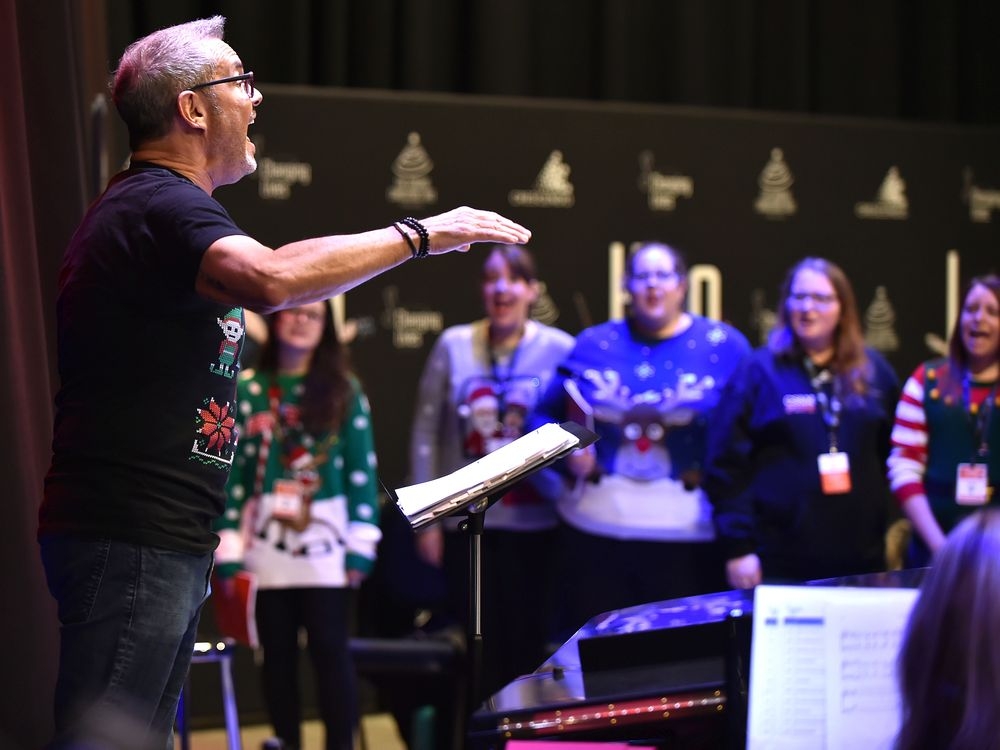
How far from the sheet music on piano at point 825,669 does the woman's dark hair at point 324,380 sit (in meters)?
2.46

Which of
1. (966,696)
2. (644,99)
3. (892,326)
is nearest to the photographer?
(966,696)

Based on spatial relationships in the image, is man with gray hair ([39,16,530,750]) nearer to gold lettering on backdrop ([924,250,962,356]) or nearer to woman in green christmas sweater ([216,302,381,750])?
woman in green christmas sweater ([216,302,381,750])

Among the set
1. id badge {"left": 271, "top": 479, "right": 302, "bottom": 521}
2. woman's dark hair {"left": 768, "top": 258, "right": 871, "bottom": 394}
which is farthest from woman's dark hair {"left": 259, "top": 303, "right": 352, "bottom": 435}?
woman's dark hair {"left": 768, "top": 258, "right": 871, "bottom": 394}

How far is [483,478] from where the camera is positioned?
2012 millimetres

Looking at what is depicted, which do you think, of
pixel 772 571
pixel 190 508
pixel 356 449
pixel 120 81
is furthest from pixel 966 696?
pixel 356 449

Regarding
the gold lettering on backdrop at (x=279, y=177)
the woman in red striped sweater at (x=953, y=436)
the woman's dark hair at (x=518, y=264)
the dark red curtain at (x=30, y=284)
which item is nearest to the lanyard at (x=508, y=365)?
the woman's dark hair at (x=518, y=264)

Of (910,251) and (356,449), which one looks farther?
(910,251)

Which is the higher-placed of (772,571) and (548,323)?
(548,323)

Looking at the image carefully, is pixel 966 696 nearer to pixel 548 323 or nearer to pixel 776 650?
pixel 776 650

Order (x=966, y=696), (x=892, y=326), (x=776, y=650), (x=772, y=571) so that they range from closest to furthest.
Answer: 1. (x=966, y=696)
2. (x=776, y=650)
3. (x=772, y=571)
4. (x=892, y=326)

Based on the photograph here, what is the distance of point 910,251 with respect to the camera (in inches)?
215

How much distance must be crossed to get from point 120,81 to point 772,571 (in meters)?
2.55

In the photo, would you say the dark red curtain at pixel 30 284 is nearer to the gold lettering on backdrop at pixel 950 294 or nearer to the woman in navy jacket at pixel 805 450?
the woman in navy jacket at pixel 805 450

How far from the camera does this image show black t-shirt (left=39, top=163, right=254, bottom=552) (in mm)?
1839
